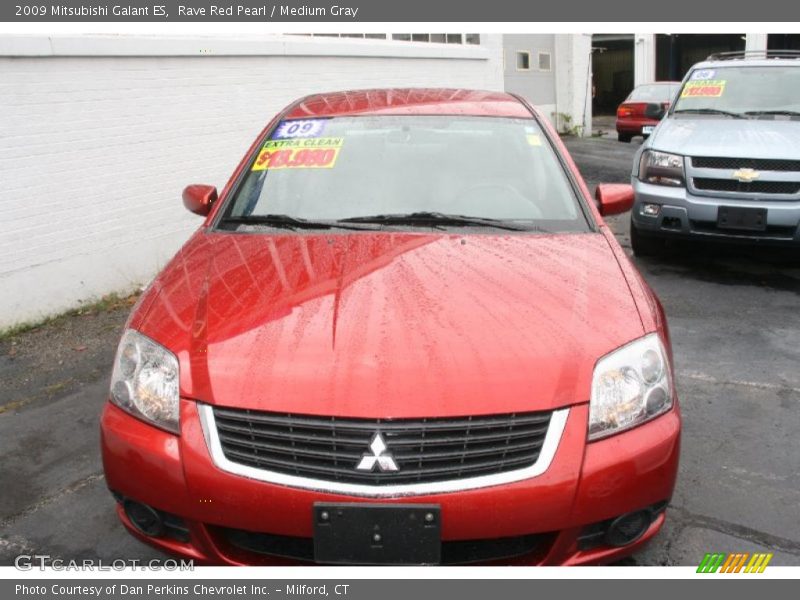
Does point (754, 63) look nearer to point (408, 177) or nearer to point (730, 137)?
point (730, 137)

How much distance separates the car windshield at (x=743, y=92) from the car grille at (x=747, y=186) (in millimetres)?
1135

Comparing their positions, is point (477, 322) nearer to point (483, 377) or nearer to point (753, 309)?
point (483, 377)

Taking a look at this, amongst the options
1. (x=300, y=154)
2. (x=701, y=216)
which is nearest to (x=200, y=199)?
(x=300, y=154)

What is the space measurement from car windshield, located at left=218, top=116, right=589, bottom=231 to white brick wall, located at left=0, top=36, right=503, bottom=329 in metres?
2.67

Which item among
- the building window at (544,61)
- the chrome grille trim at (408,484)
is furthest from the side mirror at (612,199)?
the building window at (544,61)

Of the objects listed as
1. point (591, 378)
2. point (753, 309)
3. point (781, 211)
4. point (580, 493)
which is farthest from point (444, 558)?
point (781, 211)

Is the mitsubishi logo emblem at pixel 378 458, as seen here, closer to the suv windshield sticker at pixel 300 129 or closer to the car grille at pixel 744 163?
the suv windshield sticker at pixel 300 129

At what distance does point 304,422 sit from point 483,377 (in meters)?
0.52

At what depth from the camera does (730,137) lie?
6586mm

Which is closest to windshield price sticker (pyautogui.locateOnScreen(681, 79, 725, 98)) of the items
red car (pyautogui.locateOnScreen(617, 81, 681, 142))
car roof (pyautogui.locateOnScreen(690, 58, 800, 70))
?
car roof (pyautogui.locateOnScreen(690, 58, 800, 70))

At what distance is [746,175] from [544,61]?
14.1 metres

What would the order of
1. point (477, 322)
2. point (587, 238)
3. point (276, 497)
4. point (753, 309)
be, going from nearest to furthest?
point (276, 497), point (477, 322), point (587, 238), point (753, 309)

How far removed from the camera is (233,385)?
90.8 inches

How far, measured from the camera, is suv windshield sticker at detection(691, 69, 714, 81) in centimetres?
771
